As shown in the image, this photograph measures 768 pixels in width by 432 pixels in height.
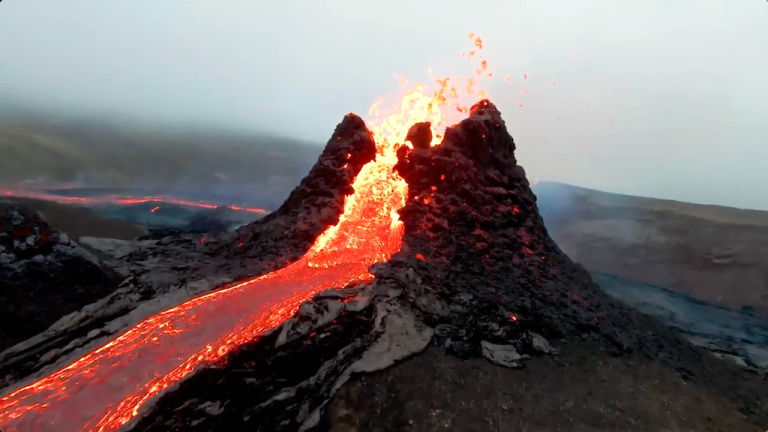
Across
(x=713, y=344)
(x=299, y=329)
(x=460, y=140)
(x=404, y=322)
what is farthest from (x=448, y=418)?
(x=713, y=344)

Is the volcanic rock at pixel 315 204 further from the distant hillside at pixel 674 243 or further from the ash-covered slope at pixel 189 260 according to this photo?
the distant hillside at pixel 674 243

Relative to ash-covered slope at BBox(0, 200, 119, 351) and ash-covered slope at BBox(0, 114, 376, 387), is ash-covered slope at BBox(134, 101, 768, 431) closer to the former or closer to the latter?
ash-covered slope at BBox(0, 114, 376, 387)

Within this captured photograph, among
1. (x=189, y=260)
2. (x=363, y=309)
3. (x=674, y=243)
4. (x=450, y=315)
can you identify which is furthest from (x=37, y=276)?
(x=674, y=243)

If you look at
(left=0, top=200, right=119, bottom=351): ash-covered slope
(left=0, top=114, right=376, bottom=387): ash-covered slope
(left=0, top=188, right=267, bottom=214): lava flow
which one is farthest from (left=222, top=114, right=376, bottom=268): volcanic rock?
(left=0, top=188, right=267, bottom=214): lava flow

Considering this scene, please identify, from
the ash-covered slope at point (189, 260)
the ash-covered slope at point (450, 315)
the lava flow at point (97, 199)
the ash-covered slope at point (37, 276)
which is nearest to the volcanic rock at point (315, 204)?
the ash-covered slope at point (189, 260)

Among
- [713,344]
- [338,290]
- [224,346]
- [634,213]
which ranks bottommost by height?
[713,344]

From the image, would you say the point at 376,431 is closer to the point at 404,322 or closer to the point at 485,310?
the point at 404,322

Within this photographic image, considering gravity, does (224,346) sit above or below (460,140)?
below

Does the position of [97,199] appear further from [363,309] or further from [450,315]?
[450,315]
